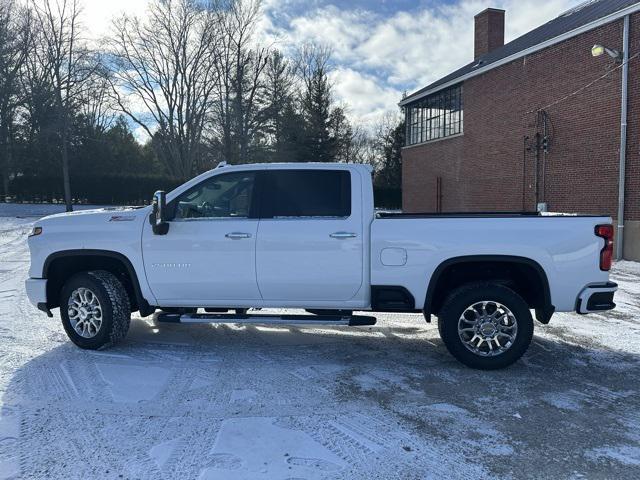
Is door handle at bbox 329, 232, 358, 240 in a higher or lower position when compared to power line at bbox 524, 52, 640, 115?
lower

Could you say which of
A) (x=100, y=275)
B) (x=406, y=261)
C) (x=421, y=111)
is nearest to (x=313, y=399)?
(x=406, y=261)

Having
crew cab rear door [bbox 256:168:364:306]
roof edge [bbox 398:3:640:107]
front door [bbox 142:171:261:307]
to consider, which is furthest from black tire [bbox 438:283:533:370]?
roof edge [bbox 398:3:640:107]

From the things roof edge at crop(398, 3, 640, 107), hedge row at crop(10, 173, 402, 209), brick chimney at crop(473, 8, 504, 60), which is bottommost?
hedge row at crop(10, 173, 402, 209)

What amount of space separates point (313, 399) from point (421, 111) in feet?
77.8

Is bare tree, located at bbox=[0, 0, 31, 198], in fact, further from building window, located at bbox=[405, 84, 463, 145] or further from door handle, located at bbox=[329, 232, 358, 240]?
door handle, located at bbox=[329, 232, 358, 240]

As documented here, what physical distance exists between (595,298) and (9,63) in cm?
3847

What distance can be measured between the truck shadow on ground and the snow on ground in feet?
0.05

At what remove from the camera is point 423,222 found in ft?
14.9

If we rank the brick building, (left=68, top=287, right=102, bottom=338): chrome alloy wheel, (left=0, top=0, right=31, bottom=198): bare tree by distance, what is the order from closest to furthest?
(left=68, top=287, right=102, bottom=338): chrome alloy wheel → the brick building → (left=0, top=0, right=31, bottom=198): bare tree

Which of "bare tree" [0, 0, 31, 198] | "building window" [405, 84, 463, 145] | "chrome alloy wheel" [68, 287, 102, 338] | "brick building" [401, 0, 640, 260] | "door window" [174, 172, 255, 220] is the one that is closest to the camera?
"door window" [174, 172, 255, 220]

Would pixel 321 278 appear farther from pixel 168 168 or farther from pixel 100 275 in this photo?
pixel 168 168

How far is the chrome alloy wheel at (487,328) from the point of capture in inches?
179

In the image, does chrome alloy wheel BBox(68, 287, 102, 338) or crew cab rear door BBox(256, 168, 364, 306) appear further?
chrome alloy wheel BBox(68, 287, 102, 338)

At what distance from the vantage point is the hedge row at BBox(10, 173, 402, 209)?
114 ft
